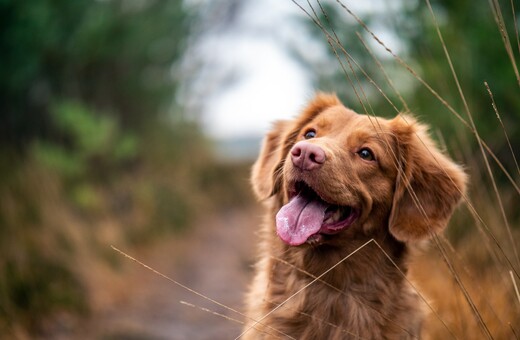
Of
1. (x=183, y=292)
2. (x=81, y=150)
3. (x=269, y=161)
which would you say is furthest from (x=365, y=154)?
(x=81, y=150)

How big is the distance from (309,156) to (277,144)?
0.93 meters

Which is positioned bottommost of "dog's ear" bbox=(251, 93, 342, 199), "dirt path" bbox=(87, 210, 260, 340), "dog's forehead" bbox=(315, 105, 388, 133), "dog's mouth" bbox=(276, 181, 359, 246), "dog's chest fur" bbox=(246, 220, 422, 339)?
"dirt path" bbox=(87, 210, 260, 340)

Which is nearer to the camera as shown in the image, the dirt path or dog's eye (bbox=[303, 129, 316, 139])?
dog's eye (bbox=[303, 129, 316, 139])

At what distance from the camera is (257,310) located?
269 cm

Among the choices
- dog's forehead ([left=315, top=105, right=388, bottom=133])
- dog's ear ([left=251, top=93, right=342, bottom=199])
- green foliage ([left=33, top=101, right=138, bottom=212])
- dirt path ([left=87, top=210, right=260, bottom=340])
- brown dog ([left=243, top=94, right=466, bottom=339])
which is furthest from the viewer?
green foliage ([left=33, top=101, right=138, bottom=212])

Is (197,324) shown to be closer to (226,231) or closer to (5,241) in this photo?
(5,241)

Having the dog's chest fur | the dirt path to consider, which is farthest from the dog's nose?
the dirt path

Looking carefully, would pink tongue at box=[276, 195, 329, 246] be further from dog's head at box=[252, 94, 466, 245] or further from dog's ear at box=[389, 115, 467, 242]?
dog's ear at box=[389, 115, 467, 242]

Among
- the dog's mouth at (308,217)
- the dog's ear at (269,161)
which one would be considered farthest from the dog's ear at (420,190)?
the dog's ear at (269,161)

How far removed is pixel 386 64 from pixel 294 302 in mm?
3250

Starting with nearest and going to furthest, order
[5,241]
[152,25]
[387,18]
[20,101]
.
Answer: [5,241] < [387,18] < [20,101] < [152,25]

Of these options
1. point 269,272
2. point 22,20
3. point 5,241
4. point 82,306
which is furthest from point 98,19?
point 269,272

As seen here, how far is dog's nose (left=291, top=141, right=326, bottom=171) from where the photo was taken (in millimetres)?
2230

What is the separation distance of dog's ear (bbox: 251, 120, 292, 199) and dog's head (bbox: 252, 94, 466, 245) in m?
Answer: 0.01
